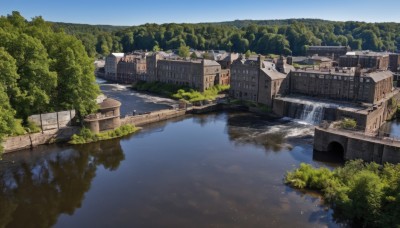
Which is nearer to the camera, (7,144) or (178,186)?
(178,186)

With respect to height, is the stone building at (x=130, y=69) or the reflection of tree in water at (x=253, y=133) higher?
the stone building at (x=130, y=69)

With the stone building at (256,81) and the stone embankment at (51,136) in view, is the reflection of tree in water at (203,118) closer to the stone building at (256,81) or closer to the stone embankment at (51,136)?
the stone embankment at (51,136)

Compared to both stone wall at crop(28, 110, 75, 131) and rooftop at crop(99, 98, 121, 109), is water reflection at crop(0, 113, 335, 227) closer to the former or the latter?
stone wall at crop(28, 110, 75, 131)

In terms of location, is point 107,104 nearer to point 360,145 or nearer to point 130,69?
point 360,145

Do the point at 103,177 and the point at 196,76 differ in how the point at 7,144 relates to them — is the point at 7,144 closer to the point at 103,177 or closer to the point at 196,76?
the point at 103,177

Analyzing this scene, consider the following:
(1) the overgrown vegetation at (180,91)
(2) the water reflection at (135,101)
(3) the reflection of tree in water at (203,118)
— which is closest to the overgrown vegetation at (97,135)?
(3) the reflection of tree in water at (203,118)

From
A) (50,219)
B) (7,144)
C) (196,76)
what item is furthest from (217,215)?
(196,76)
